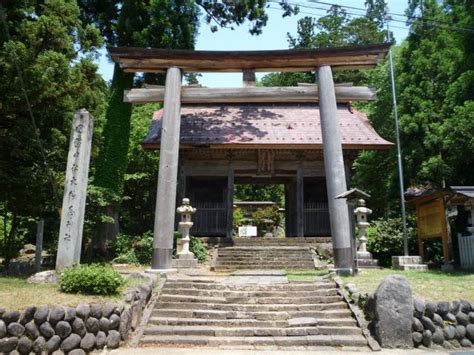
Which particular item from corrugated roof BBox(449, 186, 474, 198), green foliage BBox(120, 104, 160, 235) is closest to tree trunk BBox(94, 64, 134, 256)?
green foliage BBox(120, 104, 160, 235)

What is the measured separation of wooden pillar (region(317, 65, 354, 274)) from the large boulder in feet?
10.5

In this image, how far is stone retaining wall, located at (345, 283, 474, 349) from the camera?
22.1ft

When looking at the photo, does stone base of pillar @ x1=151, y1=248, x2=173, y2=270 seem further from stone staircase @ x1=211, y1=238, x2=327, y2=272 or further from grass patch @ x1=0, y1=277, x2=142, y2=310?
stone staircase @ x1=211, y1=238, x2=327, y2=272

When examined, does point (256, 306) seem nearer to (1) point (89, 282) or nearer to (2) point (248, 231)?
(1) point (89, 282)

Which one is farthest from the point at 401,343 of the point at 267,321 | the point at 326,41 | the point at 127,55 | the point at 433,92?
the point at 326,41

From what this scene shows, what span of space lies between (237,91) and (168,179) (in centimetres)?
341

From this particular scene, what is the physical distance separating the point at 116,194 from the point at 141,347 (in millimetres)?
9767

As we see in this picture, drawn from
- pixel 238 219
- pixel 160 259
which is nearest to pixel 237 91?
pixel 160 259

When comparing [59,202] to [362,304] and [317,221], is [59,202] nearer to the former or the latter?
[362,304]

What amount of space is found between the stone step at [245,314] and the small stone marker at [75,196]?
2194 mm

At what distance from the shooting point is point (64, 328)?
20.2 ft

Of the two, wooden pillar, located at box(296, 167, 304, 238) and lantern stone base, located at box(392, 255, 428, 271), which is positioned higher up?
wooden pillar, located at box(296, 167, 304, 238)

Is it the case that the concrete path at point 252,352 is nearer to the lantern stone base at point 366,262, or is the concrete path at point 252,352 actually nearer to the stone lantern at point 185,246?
the stone lantern at point 185,246

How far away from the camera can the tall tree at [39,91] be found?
953 centimetres
